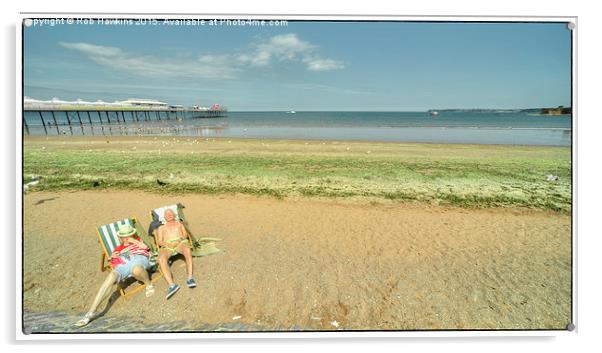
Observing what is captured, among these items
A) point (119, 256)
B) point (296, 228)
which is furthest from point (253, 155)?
point (119, 256)

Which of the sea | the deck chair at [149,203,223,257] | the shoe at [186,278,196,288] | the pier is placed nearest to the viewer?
the shoe at [186,278,196,288]

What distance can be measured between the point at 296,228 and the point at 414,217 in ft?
8.16

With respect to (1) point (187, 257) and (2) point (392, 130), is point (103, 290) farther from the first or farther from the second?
(2) point (392, 130)

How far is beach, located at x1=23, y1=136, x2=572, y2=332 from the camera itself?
352cm

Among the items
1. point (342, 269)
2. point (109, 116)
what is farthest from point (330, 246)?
point (109, 116)

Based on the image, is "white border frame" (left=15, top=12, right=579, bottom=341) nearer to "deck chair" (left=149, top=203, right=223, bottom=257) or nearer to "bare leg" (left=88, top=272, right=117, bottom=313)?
"bare leg" (left=88, top=272, right=117, bottom=313)

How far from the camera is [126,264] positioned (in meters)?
3.78

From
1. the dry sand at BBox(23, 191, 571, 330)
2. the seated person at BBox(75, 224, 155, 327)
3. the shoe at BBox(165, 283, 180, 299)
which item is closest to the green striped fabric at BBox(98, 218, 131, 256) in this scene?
the seated person at BBox(75, 224, 155, 327)

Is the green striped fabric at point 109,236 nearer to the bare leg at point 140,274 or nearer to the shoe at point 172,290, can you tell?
the bare leg at point 140,274

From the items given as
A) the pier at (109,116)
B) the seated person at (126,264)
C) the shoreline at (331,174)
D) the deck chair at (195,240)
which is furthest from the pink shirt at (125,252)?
the pier at (109,116)

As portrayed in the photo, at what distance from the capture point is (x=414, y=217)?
6.19 meters

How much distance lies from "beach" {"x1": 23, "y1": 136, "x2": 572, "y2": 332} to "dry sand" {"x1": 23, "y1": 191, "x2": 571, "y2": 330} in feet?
0.06
